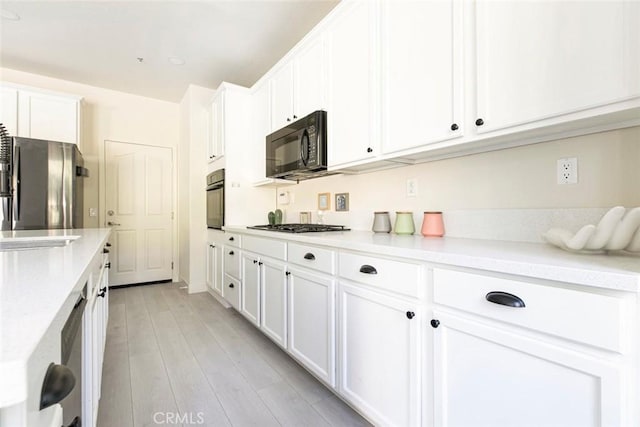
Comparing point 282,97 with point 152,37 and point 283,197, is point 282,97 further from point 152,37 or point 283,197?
point 152,37

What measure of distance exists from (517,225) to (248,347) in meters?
1.93

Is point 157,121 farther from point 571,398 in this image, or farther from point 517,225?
point 571,398

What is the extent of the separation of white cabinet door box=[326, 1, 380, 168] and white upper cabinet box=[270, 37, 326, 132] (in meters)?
0.12

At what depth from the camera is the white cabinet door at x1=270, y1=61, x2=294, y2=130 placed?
245 cm

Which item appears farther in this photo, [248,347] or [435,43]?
[248,347]

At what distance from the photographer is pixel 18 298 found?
0.50 m

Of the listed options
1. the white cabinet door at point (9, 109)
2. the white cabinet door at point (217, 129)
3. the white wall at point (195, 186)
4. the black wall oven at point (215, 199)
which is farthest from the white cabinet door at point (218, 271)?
the white cabinet door at point (9, 109)

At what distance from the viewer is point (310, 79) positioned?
2.21m

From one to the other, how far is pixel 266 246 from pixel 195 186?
2.09 metres

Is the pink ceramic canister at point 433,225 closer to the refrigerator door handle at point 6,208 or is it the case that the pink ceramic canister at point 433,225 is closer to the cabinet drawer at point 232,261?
the cabinet drawer at point 232,261

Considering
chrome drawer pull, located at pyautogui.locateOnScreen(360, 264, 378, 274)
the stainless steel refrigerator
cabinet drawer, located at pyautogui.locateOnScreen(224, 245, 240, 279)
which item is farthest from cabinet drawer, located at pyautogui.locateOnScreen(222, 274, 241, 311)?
the stainless steel refrigerator

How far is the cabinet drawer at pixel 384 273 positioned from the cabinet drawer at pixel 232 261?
149 centimetres

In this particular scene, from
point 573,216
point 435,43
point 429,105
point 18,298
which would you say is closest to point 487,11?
point 435,43

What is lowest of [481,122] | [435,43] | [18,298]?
[18,298]
